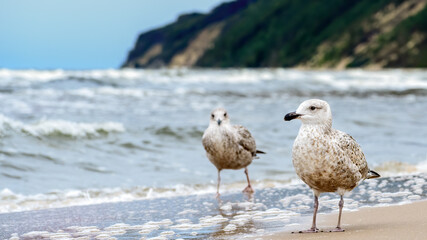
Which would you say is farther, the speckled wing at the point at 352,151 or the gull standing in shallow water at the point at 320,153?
the speckled wing at the point at 352,151

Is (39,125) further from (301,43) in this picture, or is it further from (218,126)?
(301,43)

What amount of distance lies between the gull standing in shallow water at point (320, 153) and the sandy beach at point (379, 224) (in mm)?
189

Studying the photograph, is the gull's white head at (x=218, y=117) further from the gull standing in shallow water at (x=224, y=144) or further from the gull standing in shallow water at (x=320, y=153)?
the gull standing in shallow water at (x=320, y=153)

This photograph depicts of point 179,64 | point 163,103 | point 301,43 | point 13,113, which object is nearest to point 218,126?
point 13,113

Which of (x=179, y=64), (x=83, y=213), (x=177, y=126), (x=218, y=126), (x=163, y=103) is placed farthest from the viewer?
(x=179, y=64)

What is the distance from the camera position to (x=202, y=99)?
20328mm

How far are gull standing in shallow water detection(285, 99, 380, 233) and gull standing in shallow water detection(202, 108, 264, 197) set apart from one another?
102 inches

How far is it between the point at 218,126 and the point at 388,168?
112 inches

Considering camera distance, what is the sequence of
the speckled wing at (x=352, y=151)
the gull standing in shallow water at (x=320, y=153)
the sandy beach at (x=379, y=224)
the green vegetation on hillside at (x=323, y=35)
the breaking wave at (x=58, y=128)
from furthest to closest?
1. the green vegetation on hillside at (x=323, y=35)
2. the breaking wave at (x=58, y=128)
3. the speckled wing at (x=352, y=151)
4. the gull standing in shallow water at (x=320, y=153)
5. the sandy beach at (x=379, y=224)

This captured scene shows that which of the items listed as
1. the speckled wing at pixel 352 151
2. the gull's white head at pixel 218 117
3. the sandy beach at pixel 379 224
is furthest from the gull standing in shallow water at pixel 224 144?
the speckled wing at pixel 352 151

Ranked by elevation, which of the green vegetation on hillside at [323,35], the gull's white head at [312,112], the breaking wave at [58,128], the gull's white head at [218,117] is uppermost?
the green vegetation on hillside at [323,35]

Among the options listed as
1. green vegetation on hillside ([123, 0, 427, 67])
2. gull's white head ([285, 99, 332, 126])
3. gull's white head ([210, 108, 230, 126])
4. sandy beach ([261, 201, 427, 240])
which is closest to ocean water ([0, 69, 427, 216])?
gull's white head ([210, 108, 230, 126])

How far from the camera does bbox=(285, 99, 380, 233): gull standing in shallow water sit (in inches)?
190

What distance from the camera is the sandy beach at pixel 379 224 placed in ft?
15.3
